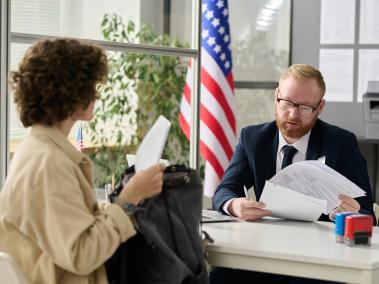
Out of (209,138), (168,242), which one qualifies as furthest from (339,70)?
(168,242)

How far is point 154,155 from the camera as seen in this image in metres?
2.11

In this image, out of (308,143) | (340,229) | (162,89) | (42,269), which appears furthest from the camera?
(162,89)

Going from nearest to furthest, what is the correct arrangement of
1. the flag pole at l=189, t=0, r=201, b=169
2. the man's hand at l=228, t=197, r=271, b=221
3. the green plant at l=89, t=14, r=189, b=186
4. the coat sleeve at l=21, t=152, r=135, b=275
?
the coat sleeve at l=21, t=152, r=135, b=275
the man's hand at l=228, t=197, r=271, b=221
the flag pole at l=189, t=0, r=201, b=169
the green plant at l=89, t=14, r=189, b=186

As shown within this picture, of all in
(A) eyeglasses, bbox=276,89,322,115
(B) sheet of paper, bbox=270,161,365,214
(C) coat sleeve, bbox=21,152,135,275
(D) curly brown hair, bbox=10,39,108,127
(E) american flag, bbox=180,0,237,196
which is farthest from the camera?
(E) american flag, bbox=180,0,237,196

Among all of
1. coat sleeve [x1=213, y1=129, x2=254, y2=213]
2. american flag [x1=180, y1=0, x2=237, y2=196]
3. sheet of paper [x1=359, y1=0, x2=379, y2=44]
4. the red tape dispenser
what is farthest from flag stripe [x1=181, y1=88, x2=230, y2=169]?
the red tape dispenser

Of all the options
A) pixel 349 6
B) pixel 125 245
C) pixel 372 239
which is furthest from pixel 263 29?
pixel 125 245

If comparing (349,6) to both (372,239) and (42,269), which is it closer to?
(372,239)

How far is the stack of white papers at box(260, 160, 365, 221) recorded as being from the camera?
97.5 inches

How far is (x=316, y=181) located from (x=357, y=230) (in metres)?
0.30

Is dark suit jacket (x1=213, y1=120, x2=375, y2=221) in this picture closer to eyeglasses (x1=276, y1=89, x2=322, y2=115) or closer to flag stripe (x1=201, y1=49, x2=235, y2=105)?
eyeglasses (x1=276, y1=89, x2=322, y2=115)

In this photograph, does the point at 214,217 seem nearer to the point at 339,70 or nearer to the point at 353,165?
the point at 353,165

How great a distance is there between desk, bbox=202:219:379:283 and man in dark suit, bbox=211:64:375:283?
0.39 m

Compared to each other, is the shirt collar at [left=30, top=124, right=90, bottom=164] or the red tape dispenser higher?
the shirt collar at [left=30, top=124, right=90, bottom=164]

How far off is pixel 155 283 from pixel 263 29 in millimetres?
3079
